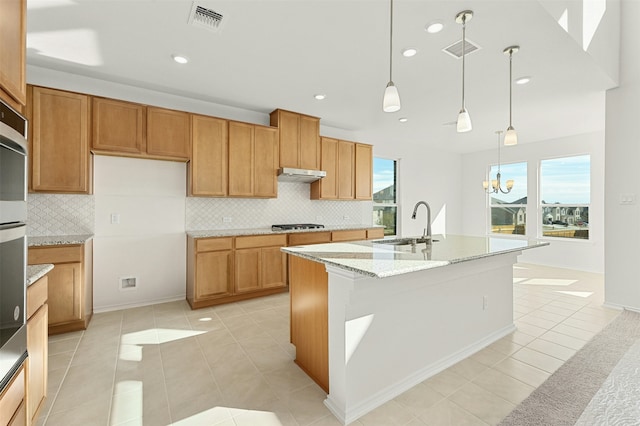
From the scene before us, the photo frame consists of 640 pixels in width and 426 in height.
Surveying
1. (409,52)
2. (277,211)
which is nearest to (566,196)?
(409,52)

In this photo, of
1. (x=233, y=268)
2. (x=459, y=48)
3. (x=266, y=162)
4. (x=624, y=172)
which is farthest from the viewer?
(x=266, y=162)

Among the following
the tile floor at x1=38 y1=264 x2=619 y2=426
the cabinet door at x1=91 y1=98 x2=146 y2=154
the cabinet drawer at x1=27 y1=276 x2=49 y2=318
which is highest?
the cabinet door at x1=91 y1=98 x2=146 y2=154

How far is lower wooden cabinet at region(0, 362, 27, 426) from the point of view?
1.10 metres

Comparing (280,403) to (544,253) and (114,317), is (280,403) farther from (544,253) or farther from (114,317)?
(544,253)

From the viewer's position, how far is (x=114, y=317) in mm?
3312

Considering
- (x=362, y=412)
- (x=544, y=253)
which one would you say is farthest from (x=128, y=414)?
(x=544, y=253)

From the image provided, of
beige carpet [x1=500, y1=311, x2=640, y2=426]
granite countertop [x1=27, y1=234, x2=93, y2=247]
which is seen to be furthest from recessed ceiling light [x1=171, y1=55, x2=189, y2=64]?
beige carpet [x1=500, y1=311, x2=640, y2=426]

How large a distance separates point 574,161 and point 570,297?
340 cm

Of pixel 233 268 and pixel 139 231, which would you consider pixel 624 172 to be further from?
pixel 139 231

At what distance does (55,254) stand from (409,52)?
3.85 meters

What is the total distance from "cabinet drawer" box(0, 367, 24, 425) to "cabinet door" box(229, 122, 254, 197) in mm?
2919

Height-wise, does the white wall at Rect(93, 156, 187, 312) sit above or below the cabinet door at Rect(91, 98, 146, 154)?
below

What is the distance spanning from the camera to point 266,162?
170 inches

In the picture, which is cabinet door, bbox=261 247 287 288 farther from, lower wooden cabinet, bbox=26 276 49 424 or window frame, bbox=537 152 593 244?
window frame, bbox=537 152 593 244
